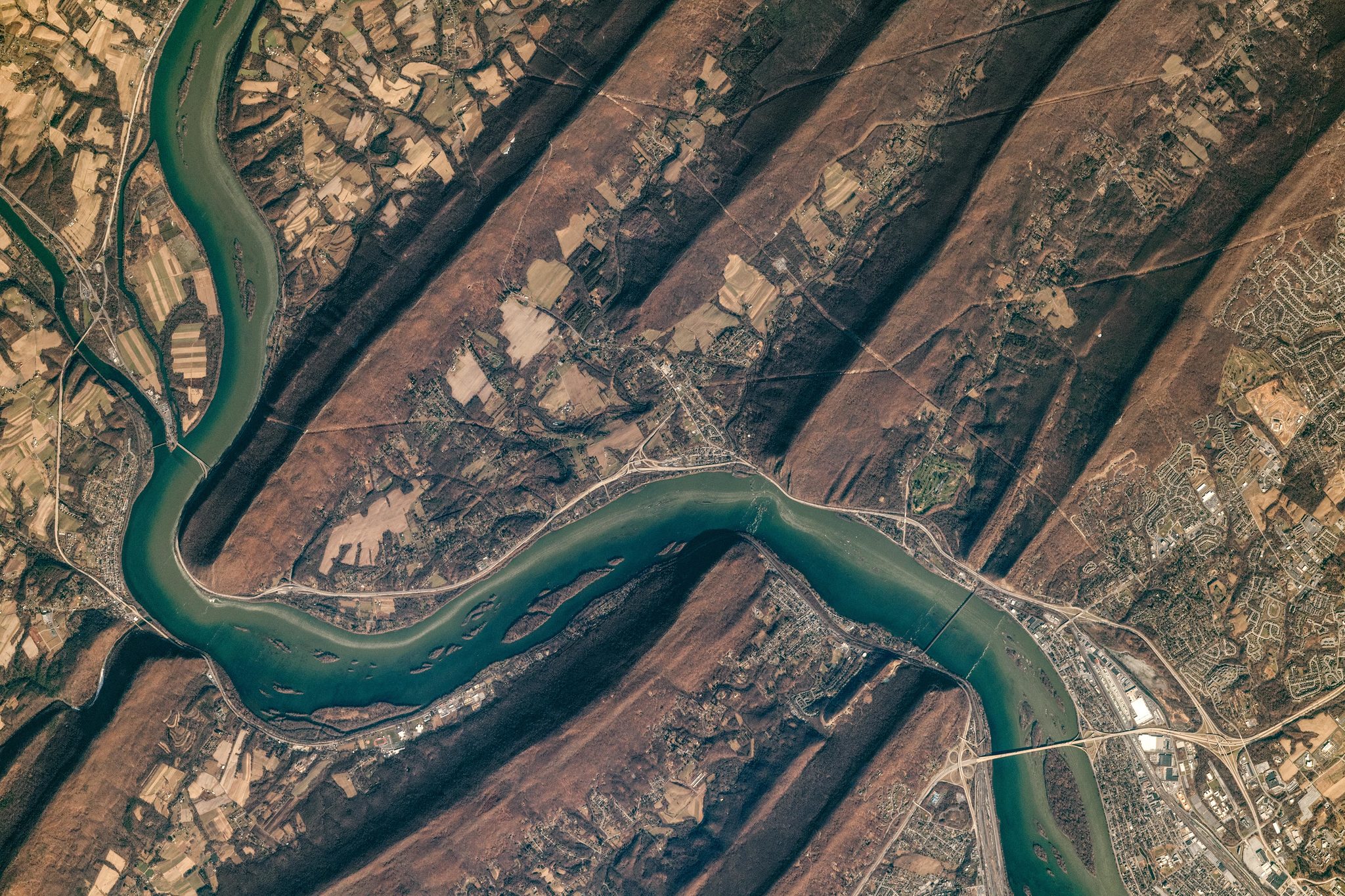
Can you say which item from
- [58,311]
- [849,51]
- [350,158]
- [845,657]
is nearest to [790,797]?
[845,657]

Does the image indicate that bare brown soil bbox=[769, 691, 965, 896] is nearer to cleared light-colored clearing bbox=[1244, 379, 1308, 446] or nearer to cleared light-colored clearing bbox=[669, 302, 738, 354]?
cleared light-colored clearing bbox=[1244, 379, 1308, 446]

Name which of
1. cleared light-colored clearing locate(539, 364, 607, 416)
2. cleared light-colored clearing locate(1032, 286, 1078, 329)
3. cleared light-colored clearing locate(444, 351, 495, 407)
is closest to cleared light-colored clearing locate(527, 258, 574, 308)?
cleared light-colored clearing locate(539, 364, 607, 416)

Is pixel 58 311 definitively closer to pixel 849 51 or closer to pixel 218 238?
pixel 218 238

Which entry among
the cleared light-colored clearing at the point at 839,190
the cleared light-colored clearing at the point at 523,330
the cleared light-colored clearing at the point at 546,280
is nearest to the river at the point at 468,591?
the cleared light-colored clearing at the point at 523,330

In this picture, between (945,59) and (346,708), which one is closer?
(945,59)

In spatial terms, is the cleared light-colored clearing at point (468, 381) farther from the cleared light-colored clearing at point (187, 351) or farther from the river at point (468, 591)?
the cleared light-colored clearing at point (187, 351)

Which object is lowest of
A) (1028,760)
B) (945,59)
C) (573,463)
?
(1028,760)
